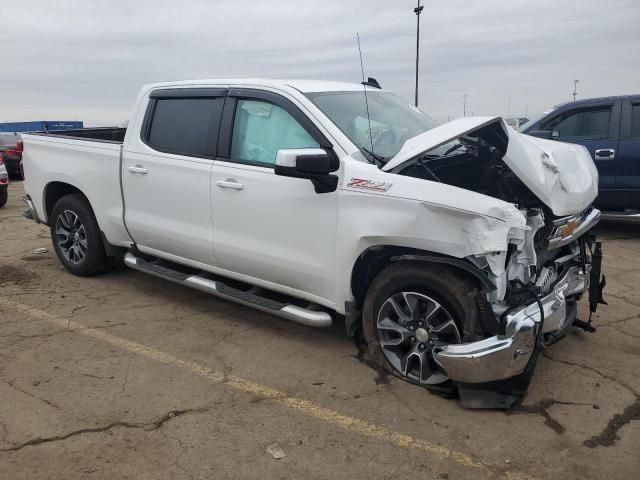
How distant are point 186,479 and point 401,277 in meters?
1.67

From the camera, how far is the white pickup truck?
10.5 feet

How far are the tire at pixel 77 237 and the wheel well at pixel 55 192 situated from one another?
116mm

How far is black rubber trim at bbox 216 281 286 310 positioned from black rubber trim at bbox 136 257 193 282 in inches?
17.7

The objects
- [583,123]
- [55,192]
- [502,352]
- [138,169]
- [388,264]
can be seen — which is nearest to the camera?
[502,352]

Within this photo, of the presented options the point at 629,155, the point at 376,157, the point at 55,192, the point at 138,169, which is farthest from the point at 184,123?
the point at 629,155

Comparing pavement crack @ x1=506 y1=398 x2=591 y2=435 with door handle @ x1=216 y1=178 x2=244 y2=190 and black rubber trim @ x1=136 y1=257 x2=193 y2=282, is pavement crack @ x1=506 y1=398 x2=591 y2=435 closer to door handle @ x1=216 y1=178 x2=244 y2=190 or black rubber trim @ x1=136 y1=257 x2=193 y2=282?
door handle @ x1=216 y1=178 x2=244 y2=190

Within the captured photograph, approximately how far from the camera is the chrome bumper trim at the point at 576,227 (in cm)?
355

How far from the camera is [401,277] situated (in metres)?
3.50

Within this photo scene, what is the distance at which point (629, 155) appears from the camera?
7574mm

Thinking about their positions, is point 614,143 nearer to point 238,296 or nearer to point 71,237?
point 238,296

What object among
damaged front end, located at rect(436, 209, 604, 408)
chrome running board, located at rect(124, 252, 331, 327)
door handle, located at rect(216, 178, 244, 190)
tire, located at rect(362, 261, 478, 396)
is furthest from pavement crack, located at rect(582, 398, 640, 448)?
door handle, located at rect(216, 178, 244, 190)

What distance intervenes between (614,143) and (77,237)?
22.6 ft

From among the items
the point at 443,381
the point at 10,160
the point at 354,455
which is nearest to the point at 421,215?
the point at 443,381

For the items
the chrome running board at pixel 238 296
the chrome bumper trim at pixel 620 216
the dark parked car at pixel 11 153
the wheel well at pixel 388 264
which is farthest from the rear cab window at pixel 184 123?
the dark parked car at pixel 11 153
